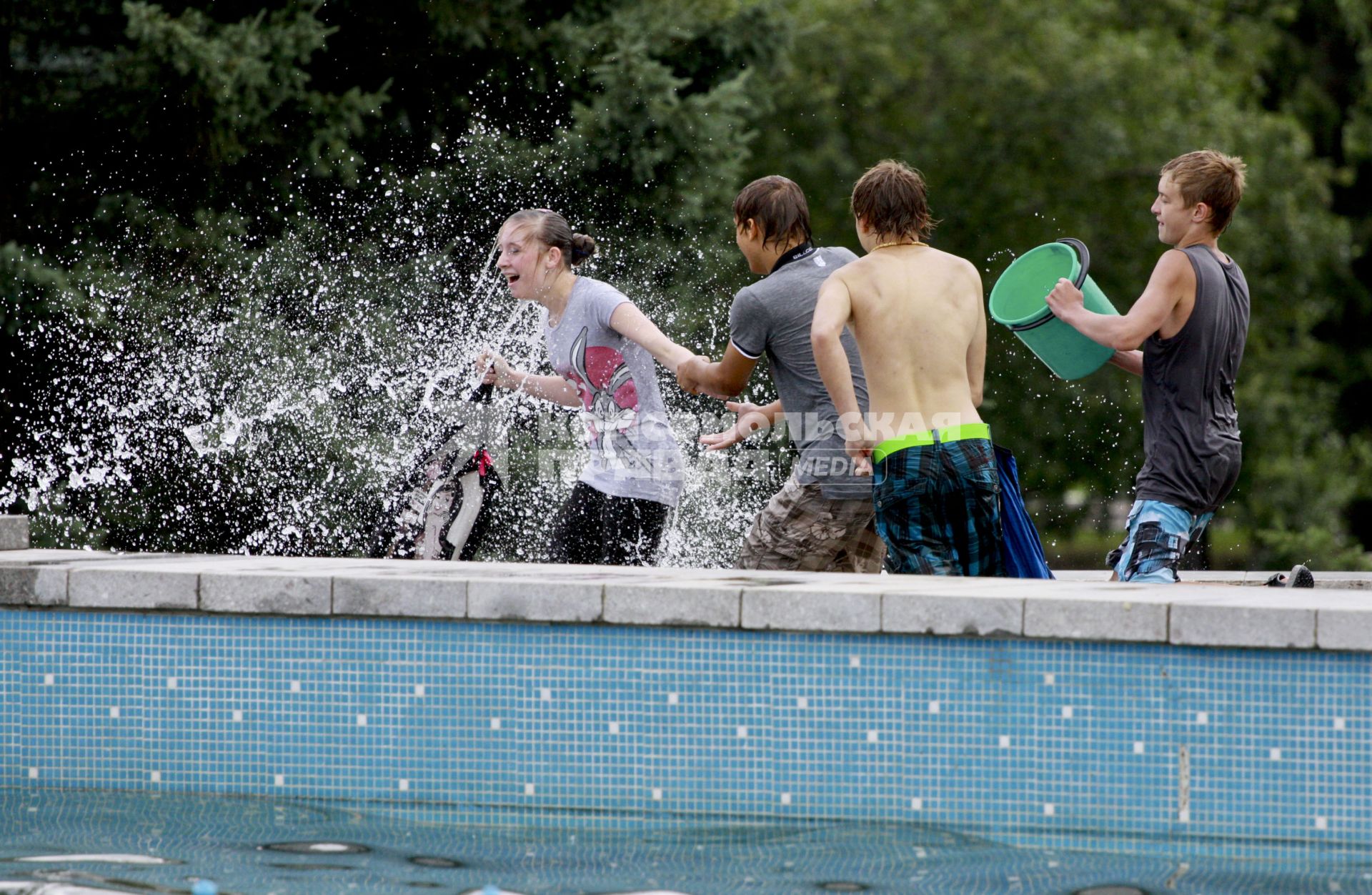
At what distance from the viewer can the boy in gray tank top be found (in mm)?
4883

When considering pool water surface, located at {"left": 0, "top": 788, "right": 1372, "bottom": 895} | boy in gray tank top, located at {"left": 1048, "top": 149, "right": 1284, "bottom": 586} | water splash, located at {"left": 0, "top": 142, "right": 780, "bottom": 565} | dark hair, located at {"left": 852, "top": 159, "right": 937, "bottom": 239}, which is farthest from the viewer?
water splash, located at {"left": 0, "top": 142, "right": 780, "bottom": 565}

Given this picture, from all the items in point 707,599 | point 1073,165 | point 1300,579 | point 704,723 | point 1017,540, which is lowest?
point 704,723

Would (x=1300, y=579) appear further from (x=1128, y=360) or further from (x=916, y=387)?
(x=916, y=387)

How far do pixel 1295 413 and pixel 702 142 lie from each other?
12.9 meters

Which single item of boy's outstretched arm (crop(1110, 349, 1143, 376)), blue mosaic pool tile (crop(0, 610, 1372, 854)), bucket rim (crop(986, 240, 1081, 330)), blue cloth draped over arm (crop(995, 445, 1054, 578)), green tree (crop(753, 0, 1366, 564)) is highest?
green tree (crop(753, 0, 1366, 564))

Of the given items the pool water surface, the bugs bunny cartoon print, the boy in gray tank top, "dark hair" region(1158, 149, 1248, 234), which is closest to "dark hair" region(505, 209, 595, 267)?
the bugs bunny cartoon print

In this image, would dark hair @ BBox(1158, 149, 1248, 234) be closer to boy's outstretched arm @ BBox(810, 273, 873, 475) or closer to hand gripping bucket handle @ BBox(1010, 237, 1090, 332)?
hand gripping bucket handle @ BBox(1010, 237, 1090, 332)

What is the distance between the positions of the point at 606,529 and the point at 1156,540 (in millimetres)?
2032

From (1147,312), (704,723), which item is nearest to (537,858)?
(704,723)

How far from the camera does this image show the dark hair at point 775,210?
211 inches

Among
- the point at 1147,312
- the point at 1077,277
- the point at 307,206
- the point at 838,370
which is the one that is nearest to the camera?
the point at 838,370

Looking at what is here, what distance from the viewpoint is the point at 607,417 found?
231 inches

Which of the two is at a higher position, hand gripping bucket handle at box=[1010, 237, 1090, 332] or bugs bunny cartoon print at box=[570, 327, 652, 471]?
hand gripping bucket handle at box=[1010, 237, 1090, 332]

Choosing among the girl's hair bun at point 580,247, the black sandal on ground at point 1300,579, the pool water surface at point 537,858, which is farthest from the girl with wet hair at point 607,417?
the black sandal on ground at point 1300,579
